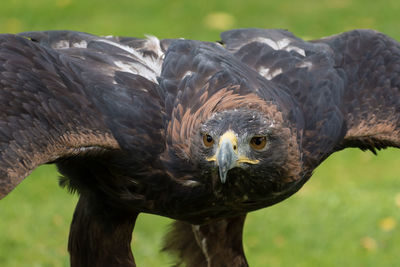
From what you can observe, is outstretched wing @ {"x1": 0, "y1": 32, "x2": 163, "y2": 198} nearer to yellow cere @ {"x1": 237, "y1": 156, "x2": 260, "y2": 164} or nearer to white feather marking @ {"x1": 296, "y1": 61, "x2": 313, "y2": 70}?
yellow cere @ {"x1": 237, "y1": 156, "x2": 260, "y2": 164}

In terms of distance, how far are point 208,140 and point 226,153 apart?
26 cm

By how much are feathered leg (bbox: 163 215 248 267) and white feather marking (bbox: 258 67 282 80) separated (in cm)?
131

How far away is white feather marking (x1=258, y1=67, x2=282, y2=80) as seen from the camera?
21.4 feet

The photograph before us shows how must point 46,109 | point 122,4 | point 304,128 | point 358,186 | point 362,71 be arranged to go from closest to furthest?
point 46,109 → point 304,128 → point 362,71 → point 358,186 → point 122,4

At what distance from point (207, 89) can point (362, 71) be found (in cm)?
142

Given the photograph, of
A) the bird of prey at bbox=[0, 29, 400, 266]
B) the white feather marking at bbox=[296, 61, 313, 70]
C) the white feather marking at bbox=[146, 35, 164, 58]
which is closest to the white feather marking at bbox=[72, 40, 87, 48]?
the bird of prey at bbox=[0, 29, 400, 266]

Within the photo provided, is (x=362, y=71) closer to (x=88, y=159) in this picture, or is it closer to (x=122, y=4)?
(x=88, y=159)

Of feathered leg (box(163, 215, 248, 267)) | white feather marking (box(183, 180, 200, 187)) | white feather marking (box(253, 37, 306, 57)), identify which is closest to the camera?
white feather marking (box(183, 180, 200, 187))

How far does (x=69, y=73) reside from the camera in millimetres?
6121

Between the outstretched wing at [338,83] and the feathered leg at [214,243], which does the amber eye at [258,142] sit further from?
the feathered leg at [214,243]

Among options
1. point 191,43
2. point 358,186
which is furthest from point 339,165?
point 191,43

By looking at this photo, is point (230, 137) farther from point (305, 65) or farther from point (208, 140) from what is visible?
point (305, 65)

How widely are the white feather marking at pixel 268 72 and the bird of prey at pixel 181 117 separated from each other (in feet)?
0.05

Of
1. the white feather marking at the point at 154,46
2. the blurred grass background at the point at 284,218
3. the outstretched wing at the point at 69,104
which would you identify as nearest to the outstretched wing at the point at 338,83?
the white feather marking at the point at 154,46
